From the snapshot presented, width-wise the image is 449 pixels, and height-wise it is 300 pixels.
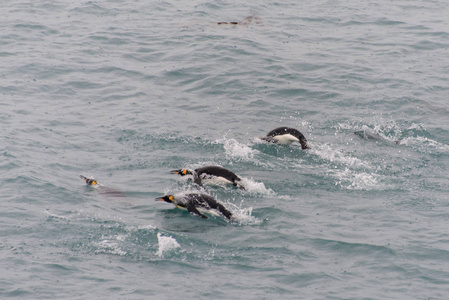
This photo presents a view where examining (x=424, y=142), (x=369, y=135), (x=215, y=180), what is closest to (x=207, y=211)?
(x=215, y=180)

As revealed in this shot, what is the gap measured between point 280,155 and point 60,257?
7.61 meters

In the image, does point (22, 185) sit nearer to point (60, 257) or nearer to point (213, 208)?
point (60, 257)

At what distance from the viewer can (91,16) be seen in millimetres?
30500

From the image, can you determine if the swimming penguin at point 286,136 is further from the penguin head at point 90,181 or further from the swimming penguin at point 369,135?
the penguin head at point 90,181

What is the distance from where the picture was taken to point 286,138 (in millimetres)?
17469

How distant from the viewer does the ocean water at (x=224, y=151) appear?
37.3 feet

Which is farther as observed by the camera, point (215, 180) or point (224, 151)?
point (224, 151)

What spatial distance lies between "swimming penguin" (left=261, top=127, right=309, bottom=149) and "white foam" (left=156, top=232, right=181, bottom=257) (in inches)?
246

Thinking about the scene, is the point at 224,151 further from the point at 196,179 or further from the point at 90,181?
the point at 90,181

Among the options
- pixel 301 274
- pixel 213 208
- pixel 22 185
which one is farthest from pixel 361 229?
pixel 22 185

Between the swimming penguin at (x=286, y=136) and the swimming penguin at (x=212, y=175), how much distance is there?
2.98m

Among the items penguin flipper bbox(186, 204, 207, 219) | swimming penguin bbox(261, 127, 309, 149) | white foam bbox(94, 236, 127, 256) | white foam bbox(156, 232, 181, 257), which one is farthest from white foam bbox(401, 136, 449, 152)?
white foam bbox(94, 236, 127, 256)

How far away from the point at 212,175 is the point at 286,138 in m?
3.25

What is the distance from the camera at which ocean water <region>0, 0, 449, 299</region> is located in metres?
11.4
